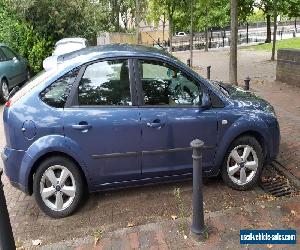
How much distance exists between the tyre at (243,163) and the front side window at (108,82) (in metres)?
1.42

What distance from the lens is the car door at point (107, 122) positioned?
4.32 meters

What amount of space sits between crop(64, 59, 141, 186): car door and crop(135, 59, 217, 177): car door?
0.13 m

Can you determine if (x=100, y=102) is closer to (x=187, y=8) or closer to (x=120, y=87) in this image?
(x=120, y=87)

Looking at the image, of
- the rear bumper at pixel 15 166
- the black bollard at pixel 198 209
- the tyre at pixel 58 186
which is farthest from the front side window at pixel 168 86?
the rear bumper at pixel 15 166

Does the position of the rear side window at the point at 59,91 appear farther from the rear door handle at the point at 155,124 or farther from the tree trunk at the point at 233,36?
the tree trunk at the point at 233,36

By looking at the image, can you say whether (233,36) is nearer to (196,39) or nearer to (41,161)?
(41,161)

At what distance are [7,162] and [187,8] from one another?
56.2 feet

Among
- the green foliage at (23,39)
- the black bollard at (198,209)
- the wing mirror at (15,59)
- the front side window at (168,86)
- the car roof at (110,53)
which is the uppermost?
the green foliage at (23,39)

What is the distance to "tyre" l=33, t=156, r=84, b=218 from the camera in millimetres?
4332

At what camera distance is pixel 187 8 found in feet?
65.5

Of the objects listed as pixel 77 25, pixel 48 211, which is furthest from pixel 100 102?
pixel 77 25

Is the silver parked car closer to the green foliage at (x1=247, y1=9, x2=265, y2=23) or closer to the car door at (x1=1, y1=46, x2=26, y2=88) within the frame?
the car door at (x1=1, y1=46, x2=26, y2=88)

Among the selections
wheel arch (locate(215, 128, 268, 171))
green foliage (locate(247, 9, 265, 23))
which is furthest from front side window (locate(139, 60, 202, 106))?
green foliage (locate(247, 9, 265, 23))

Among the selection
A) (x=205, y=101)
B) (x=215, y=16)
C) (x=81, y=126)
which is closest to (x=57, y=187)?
(x=81, y=126)
